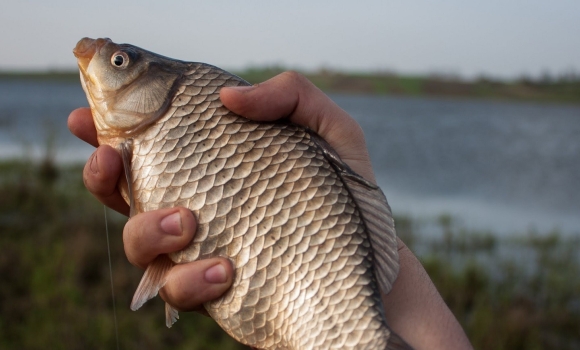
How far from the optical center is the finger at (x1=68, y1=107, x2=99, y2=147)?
8.82 ft

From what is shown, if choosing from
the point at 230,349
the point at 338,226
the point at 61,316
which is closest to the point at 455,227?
the point at 230,349

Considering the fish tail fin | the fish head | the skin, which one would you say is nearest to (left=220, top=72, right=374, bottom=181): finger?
the skin

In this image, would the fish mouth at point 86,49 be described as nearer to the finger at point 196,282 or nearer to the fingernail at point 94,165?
the fingernail at point 94,165

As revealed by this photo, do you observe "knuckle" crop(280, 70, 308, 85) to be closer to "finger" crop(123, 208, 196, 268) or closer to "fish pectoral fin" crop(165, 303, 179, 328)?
"finger" crop(123, 208, 196, 268)

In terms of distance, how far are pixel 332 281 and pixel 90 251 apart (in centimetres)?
509

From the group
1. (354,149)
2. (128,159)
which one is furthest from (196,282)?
(354,149)

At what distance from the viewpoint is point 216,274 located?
1.99m

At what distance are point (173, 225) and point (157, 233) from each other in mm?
189

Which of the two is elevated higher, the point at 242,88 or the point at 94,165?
the point at 242,88

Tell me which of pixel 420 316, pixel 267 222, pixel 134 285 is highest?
pixel 267 222

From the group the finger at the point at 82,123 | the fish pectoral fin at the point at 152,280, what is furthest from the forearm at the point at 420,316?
the finger at the point at 82,123

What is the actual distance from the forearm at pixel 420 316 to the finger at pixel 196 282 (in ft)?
2.75

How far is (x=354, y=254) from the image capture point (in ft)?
6.36

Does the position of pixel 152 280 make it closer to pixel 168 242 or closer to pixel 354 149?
pixel 168 242
